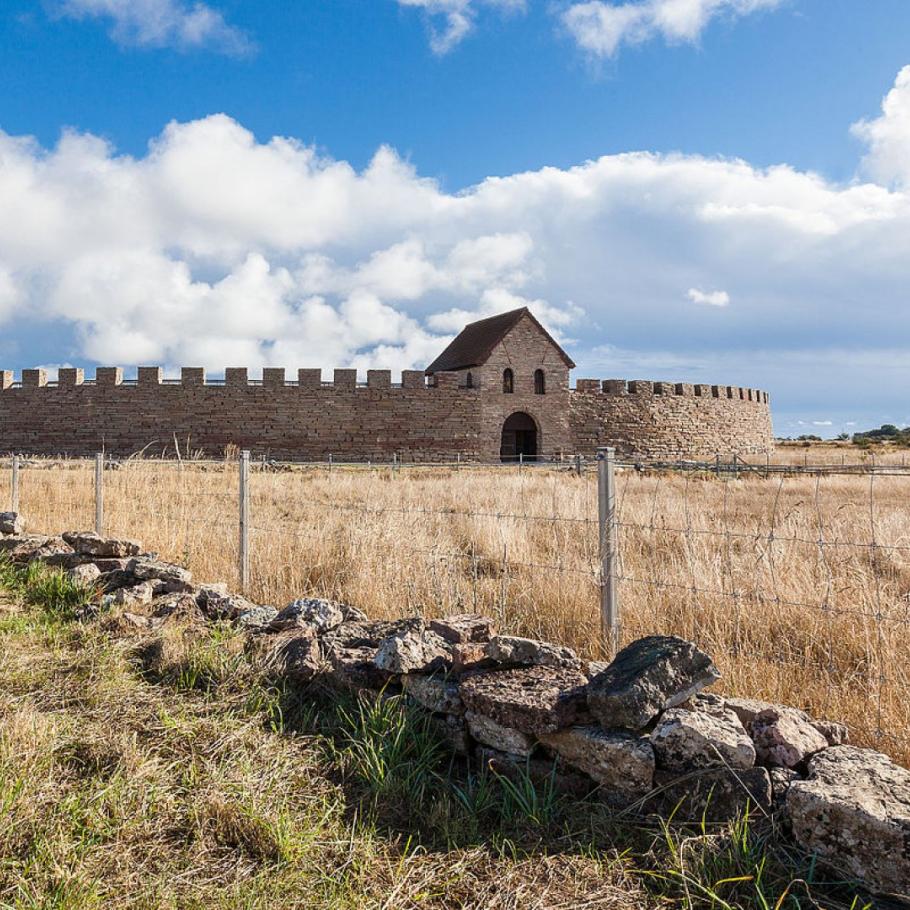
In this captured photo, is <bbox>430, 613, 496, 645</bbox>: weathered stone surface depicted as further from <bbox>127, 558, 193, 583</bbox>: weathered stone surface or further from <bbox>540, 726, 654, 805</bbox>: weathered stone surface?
<bbox>127, 558, 193, 583</bbox>: weathered stone surface

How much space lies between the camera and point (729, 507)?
12.8 meters

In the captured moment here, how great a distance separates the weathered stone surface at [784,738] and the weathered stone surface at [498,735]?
954mm

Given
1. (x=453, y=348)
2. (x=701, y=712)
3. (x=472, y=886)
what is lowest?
(x=472, y=886)

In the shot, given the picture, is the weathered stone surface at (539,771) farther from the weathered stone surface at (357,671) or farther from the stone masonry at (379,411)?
the stone masonry at (379,411)

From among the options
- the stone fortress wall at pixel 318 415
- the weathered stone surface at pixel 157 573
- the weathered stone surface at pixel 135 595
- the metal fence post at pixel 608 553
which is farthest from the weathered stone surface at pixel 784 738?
the stone fortress wall at pixel 318 415

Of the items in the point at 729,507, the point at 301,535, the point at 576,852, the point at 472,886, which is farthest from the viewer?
the point at 729,507

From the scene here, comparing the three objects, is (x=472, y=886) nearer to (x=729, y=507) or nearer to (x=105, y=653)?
(x=105, y=653)

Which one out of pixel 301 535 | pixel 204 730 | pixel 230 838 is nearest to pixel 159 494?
pixel 301 535

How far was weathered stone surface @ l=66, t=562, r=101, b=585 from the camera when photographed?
21.7 ft

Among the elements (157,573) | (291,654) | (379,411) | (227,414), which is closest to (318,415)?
(379,411)

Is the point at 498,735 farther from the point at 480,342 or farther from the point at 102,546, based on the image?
the point at 480,342

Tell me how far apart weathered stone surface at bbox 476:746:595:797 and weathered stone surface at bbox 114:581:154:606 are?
145 inches

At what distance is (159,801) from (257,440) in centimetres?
2801

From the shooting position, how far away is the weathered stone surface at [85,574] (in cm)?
663
